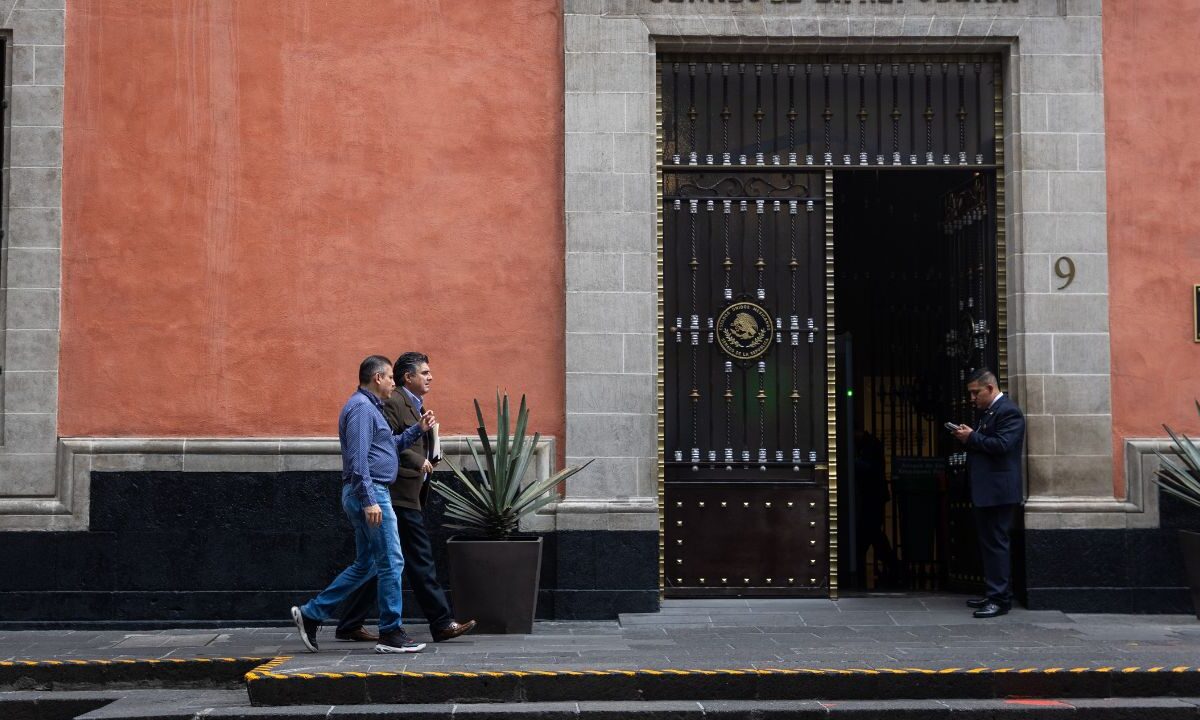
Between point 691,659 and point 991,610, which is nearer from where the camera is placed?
point 691,659

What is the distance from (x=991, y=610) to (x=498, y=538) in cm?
359

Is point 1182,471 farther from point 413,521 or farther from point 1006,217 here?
point 413,521

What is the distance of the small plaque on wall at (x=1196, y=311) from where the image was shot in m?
11.2

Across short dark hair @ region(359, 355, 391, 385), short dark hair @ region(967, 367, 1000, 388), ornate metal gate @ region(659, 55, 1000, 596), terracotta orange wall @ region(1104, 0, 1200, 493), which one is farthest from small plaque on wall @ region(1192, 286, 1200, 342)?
short dark hair @ region(359, 355, 391, 385)

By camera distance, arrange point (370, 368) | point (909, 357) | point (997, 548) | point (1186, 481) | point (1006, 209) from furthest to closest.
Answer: point (909, 357) < point (1006, 209) < point (997, 548) < point (1186, 481) < point (370, 368)

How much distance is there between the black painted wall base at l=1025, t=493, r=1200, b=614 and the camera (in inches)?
430

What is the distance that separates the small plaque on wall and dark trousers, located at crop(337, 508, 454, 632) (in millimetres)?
5956

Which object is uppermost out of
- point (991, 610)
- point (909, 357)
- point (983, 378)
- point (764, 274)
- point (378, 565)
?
point (764, 274)

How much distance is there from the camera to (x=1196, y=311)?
36.8ft

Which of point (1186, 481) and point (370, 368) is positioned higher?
point (370, 368)

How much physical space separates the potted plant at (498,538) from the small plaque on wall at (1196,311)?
15.8 ft

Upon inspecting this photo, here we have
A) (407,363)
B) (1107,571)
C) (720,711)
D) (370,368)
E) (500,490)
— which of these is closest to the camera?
(720,711)

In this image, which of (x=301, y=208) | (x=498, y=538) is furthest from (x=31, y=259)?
(x=498, y=538)

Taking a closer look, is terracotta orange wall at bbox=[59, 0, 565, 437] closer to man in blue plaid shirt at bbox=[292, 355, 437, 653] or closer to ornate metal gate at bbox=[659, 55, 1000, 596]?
ornate metal gate at bbox=[659, 55, 1000, 596]
